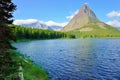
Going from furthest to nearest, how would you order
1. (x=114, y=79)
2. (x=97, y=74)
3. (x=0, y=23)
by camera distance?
1. (x=97, y=74)
2. (x=114, y=79)
3. (x=0, y=23)

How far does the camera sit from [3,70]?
18781 millimetres

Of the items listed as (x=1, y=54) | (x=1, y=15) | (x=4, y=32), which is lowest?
(x=1, y=54)

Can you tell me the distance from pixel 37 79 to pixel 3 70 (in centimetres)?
1194

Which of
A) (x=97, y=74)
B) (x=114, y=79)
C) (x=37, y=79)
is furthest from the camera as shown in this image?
(x=97, y=74)

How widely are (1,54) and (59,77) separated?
20.7m

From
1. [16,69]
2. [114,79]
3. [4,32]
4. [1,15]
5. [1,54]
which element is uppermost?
[1,15]

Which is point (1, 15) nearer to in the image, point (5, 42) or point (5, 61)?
point (5, 42)

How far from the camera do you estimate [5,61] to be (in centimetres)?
1875

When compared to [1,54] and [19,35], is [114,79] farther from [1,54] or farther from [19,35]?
[19,35]

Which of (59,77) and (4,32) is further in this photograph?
(59,77)

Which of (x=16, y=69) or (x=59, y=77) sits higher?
(x=16, y=69)

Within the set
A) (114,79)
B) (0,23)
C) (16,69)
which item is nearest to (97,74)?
(114,79)

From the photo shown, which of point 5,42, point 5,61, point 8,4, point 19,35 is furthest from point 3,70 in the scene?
point 19,35

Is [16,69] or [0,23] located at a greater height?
[0,23]
